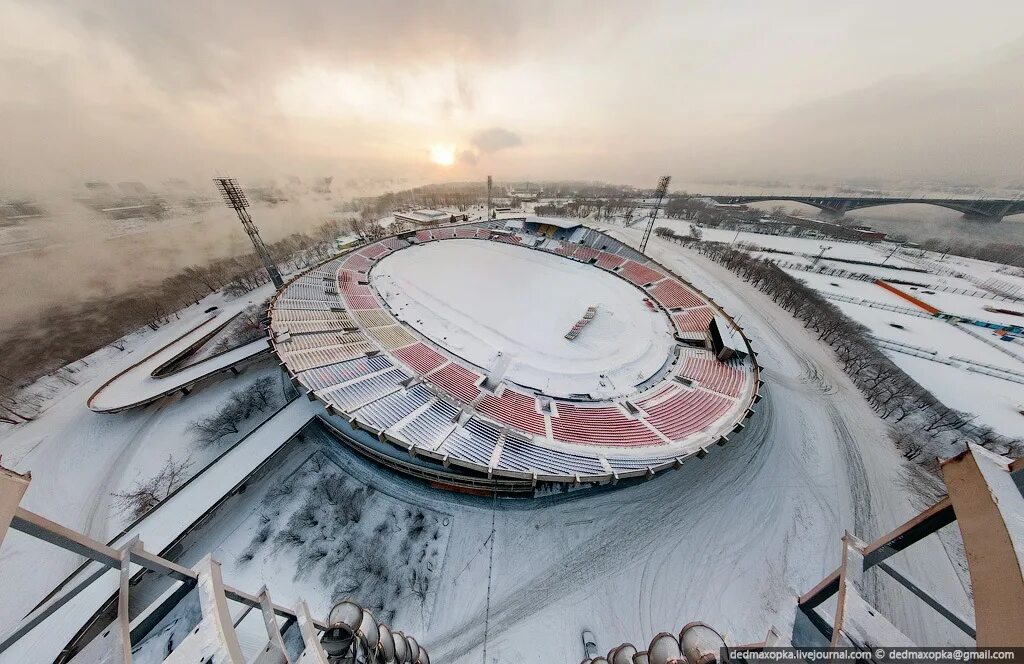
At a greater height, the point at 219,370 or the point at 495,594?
the point at 219,370

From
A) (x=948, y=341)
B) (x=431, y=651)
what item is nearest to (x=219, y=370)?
(x=431, y=651)

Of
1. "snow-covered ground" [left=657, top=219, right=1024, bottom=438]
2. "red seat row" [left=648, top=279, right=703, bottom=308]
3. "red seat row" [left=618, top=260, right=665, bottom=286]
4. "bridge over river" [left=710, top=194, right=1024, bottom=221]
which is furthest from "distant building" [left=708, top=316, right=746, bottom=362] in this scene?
"bridge over river" [left=710, top=194, right=1024, bottom=221]

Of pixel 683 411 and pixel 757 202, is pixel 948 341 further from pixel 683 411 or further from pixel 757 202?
pixel 757 202

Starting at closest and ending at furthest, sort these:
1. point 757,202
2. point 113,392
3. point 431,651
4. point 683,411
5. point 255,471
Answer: point 431,651 < point 255,471 < point 683,411 < point 113,392 < point 757,202

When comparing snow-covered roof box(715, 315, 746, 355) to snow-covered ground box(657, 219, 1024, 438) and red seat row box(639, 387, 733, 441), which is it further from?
snow-covered ground box(657, 219, 1024, 438)

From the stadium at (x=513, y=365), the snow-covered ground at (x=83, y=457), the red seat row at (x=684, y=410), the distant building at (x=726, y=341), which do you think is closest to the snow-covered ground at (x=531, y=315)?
the stadium at (x=513, y=365)

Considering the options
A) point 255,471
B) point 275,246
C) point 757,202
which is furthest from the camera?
point 757,202
